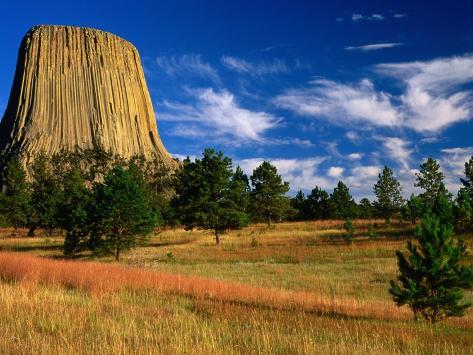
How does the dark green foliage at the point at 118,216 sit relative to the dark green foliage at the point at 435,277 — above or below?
above

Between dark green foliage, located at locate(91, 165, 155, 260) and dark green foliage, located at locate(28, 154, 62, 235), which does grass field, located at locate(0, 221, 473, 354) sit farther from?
dark green foliage, located at locate(28, 154, 62, 235)

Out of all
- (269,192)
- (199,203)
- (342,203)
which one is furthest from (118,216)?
(342,203)

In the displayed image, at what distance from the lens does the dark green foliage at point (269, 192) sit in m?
68.1

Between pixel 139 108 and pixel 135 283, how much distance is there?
13863 centimetres

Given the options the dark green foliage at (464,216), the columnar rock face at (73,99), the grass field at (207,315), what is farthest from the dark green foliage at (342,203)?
the columnar rock face at (73,99)

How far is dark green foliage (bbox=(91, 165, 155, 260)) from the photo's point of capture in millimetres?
32750

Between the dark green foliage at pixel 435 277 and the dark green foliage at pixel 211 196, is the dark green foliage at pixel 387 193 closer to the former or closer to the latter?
the dark green foliage at pixel 211 196

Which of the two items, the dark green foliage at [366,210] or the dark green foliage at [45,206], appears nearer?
the dark green foliage at [45,206]

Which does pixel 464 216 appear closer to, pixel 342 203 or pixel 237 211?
pixel 237 211

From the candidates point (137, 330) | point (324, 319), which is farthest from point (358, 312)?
point (137, 330)

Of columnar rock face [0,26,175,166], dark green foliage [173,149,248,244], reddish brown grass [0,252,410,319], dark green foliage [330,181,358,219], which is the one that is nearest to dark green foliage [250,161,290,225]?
dark green foliage [330,181,358,219]

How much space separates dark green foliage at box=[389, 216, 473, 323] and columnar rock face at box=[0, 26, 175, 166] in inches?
4727

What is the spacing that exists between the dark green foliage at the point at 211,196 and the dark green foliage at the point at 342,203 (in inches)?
1215

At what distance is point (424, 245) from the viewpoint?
1190cm
